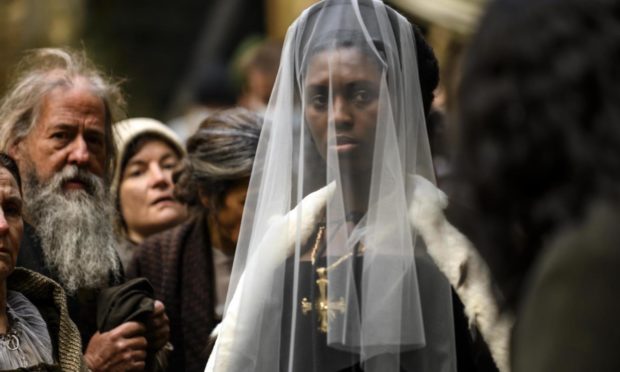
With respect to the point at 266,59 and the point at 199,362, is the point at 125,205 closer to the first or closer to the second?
the point at 199,362

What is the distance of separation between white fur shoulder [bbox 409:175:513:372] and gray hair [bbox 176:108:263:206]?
4.77 ft

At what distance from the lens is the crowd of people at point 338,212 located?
236 centimetres

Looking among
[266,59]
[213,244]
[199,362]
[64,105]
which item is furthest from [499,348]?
[266,59]

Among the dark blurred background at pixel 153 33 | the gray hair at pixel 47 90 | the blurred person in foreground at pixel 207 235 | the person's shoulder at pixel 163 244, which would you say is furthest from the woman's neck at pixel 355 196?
the dark blurred background at pixel 153 33

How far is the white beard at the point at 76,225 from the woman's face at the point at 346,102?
52.1 inches

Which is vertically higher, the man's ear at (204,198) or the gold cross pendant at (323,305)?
the gold cross pendant at (323,305)

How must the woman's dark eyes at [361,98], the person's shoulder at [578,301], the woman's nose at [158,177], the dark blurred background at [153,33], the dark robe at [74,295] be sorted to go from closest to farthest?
the person's shoulder at [578,301]
the woman's dark eyes at [361,98]
the dark robe at [74,295]
the woman's nose at [158,177]
the dark blurred background at [153,33]

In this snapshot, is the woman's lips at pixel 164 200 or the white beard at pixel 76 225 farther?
the woman's lips at pixel 164 200

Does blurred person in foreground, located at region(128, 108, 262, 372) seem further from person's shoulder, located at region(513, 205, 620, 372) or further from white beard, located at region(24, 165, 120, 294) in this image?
person's shoulder, located at region(513, 205, 620, 372)

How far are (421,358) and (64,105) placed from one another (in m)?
2.12

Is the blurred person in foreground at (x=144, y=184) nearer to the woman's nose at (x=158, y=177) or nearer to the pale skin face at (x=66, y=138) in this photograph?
the woman's nose at (x=158, y=177)

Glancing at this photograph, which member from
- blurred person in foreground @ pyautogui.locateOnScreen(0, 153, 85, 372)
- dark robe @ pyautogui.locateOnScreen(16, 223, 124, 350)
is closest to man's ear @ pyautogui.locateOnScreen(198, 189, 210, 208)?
dark robe @ pyautogui.locateOnScreen(16, 223, 124, 350)

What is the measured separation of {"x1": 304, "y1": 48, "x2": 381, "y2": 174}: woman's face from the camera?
3961 millimetres

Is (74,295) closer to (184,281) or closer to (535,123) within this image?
(184,281)
